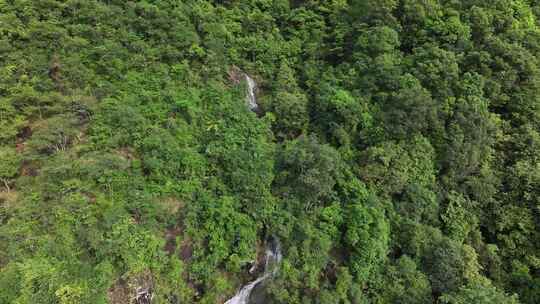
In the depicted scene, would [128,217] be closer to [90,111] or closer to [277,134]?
[90,111]

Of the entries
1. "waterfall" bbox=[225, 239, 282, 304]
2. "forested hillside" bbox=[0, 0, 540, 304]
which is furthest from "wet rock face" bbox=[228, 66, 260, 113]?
"waterfall" bbox=[225, 239, 282, 304]

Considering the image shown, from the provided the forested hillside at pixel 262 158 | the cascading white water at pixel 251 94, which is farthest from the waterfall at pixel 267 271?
the cascading white water at pixel 251 94

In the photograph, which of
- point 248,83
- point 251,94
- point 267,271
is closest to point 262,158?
point 267,271

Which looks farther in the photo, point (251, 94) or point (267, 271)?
point (251, 94)

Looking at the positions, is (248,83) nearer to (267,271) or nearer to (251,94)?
(251,94)

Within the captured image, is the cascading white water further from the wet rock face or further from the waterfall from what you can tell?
the waterfall

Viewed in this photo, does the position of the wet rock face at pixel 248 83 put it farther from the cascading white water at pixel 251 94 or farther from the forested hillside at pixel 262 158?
the forested hillside at pixel 262 158

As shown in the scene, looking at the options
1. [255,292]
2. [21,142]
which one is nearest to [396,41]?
[255,292]
